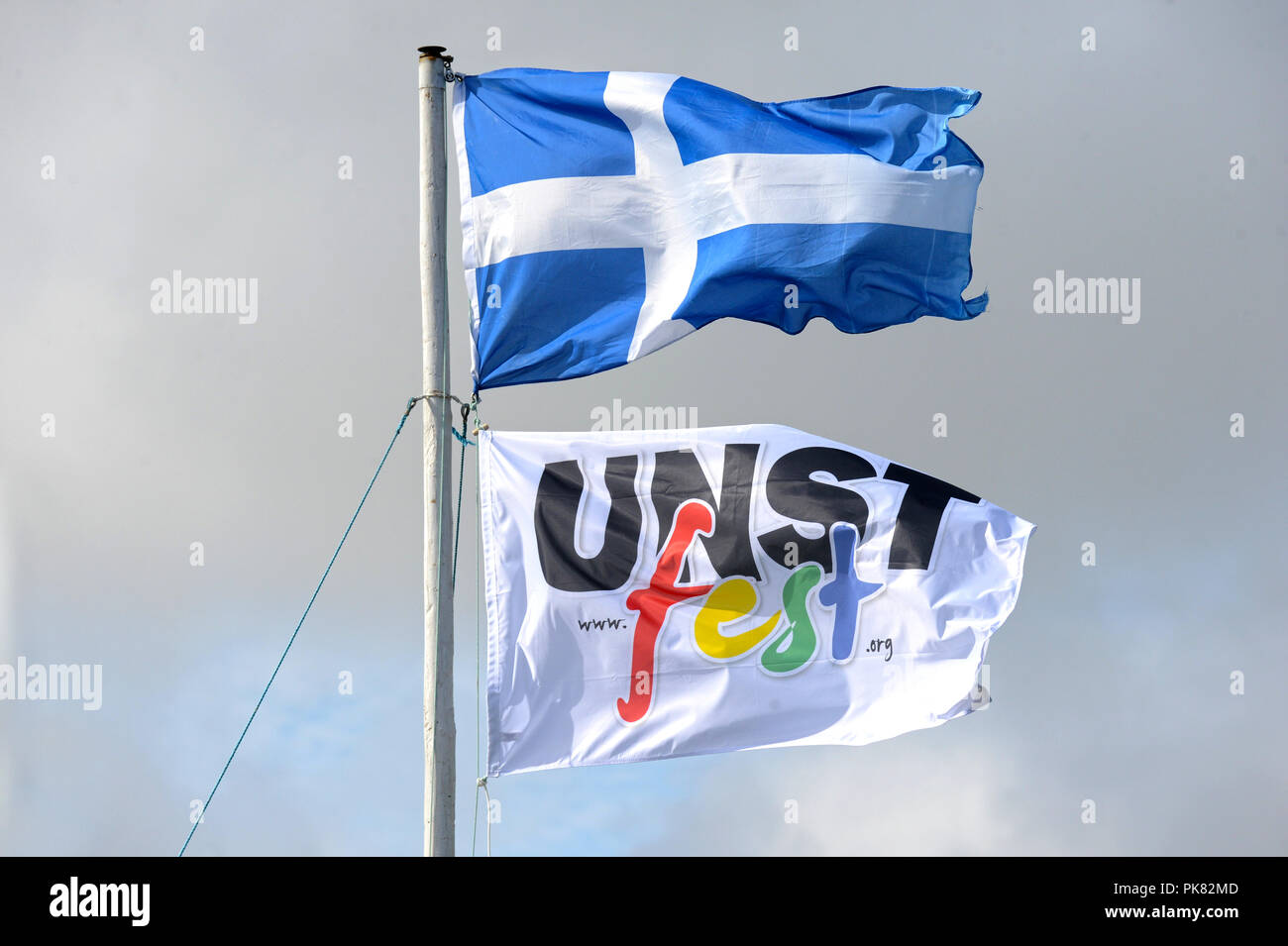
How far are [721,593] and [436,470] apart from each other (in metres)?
3.76

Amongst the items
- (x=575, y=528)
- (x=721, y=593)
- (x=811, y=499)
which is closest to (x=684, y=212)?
(x=811, y=499)

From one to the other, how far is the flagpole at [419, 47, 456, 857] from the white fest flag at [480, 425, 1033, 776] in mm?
1021

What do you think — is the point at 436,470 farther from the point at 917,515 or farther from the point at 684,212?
the point at 917,515

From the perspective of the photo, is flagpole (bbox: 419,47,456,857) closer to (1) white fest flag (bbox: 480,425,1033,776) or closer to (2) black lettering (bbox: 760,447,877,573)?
(1) white fest flag (bbox: 480,425,1033,776)

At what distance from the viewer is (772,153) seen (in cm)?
2114

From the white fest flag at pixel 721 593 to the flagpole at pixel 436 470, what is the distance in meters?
1.02

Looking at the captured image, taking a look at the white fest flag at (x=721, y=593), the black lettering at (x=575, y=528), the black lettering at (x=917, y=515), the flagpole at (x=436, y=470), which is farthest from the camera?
the black lettering at (x=917, y=515)

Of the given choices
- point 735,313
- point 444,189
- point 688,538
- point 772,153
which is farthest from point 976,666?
point 444,189

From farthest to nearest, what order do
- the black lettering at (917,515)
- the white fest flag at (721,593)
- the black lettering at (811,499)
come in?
the black lettering at (917,515) < the black lettering at (811,499) < the white fest flag at (721,593)

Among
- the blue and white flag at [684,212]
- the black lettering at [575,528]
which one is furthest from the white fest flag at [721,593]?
the blue and white flag at [684,212]

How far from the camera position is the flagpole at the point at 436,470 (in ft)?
58.3

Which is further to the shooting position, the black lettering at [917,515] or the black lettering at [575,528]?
the black lettering at [917,515]

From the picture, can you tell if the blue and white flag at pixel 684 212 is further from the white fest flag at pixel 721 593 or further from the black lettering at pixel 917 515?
the black lettering at pixel 917 515

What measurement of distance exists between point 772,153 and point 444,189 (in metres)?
4.20
